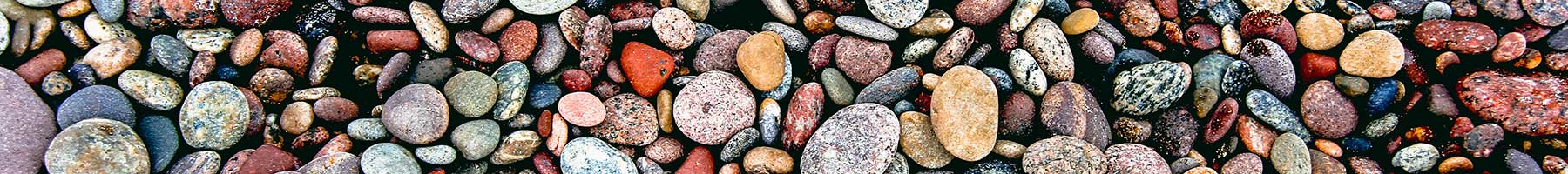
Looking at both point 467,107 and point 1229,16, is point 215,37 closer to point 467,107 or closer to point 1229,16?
point 467,107

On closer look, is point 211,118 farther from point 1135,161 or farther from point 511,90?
point 1135,161

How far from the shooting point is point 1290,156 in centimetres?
246

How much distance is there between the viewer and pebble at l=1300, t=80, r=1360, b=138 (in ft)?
8.40

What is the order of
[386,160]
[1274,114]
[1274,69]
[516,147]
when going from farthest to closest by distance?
[1274,69]
[1274,114]
[516,147]
[386,160]

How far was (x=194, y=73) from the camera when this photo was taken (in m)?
2.52

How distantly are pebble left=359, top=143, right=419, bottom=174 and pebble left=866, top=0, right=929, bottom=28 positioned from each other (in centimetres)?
138

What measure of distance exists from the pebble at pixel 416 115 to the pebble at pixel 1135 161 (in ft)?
6.01

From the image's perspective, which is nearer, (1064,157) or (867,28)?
(1064,157)

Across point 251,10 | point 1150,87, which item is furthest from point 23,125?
point 1150,87

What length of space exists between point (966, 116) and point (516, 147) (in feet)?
4.07

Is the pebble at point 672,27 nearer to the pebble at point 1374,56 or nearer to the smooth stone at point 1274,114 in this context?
the smooth stone at point 1274,114

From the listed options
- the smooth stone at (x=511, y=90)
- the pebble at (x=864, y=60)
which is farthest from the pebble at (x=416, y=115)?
the pebble at (x=864, y=60)

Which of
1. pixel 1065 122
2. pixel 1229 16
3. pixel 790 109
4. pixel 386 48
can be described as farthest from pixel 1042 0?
pixel 386 48

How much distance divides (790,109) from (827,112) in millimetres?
134
